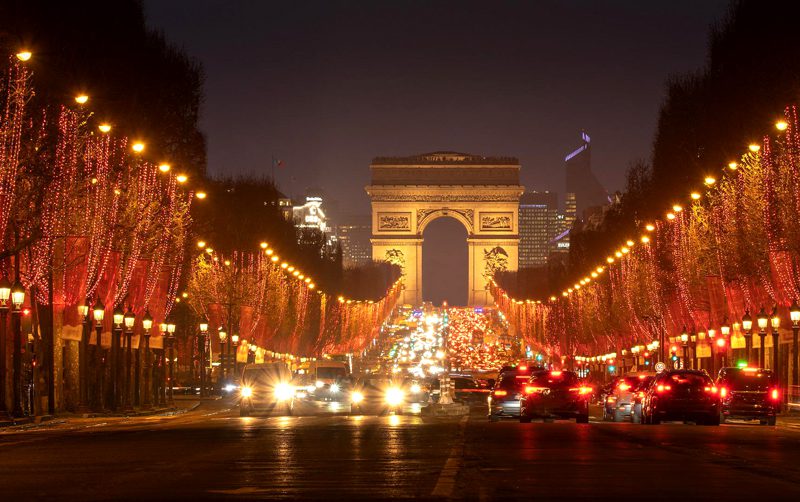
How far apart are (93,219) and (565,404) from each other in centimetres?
1586

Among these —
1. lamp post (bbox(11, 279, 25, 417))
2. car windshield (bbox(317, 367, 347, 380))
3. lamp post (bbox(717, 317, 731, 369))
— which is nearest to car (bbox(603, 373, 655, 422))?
lamp post (bbox(717, 317, 731, 369))

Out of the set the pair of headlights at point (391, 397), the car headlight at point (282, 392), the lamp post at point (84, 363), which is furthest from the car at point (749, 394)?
the lamp post at point (84, 363)

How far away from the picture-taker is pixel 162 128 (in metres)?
66.8

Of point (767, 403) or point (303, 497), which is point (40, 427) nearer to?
point (767, 403)

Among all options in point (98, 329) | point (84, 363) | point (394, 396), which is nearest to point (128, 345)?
point (84, 363)

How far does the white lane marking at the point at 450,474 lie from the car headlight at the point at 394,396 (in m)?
30.5

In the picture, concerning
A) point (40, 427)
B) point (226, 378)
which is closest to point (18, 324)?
point (40, 427)

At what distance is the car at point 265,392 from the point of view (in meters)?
50.8

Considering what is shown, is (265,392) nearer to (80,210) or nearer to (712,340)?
(80,210)

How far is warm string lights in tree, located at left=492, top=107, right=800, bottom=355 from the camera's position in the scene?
49156 mm

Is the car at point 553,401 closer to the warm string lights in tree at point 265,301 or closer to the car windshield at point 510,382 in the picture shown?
the car windshield at point 510,382

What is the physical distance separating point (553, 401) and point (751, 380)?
7.44m

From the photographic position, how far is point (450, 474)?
1770 cm

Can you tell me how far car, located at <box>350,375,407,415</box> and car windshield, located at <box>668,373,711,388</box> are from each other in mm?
15998
